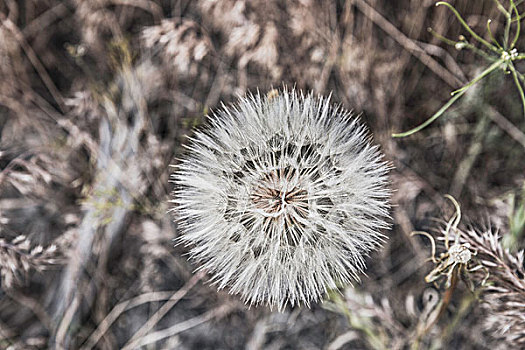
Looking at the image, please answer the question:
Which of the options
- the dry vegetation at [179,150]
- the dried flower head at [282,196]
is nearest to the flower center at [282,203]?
the dried flower head at [282,196]

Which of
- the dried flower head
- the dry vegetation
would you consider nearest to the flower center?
the dried flower head

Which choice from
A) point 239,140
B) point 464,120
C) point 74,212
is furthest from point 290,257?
point 74,212

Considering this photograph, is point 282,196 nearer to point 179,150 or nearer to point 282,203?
point 282,203

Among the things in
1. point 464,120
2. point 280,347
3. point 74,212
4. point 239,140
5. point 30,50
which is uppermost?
point 30,50

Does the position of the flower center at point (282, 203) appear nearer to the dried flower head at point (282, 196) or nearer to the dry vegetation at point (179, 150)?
the dried flower head at point (282, 196)

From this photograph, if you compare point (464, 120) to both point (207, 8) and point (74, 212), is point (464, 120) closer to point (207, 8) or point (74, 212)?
point (207, 8)

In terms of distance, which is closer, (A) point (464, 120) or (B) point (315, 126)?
(B) point (315, 126)

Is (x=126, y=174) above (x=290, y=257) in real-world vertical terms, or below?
above
